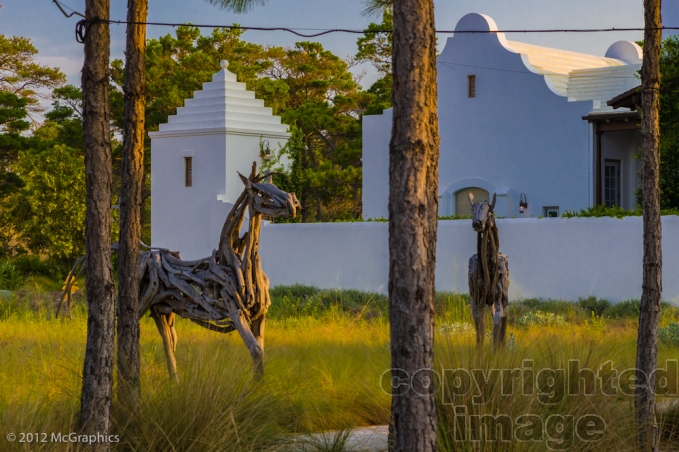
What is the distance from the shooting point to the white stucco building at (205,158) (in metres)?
23.6

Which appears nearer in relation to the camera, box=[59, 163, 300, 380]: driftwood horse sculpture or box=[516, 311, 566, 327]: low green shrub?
box=[59, 163, 300, 380]: driftwood horse sculpture

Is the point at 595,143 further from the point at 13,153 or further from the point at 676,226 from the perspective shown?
the point at 13,153

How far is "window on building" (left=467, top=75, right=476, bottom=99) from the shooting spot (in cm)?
2305

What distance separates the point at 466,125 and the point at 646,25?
16.2m

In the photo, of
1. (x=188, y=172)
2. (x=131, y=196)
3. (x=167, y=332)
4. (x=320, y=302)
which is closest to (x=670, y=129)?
(x=320, y=302)

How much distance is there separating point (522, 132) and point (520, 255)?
5.14m

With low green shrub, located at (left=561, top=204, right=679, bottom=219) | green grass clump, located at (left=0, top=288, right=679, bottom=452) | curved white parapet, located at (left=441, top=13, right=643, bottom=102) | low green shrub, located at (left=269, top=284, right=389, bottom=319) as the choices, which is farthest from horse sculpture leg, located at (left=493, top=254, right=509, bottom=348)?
curved white parapet, located at (left=441, top=13, right=643, bottom=102)

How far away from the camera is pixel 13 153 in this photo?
32406 mm

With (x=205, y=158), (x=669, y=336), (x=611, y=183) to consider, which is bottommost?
(x=669, y=336)

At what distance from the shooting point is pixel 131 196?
21.6 ft

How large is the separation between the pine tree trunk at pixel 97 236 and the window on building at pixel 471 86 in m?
18.3

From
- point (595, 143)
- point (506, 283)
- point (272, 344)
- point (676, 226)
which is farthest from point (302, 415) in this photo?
point (595, 143)

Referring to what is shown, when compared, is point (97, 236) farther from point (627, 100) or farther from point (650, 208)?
point (627, 100)

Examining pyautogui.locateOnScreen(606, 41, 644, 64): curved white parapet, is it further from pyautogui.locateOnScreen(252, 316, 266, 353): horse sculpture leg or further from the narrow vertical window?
pyautogui.locateOnScreen(252, 316, 266, 353): horse sculpture leg
